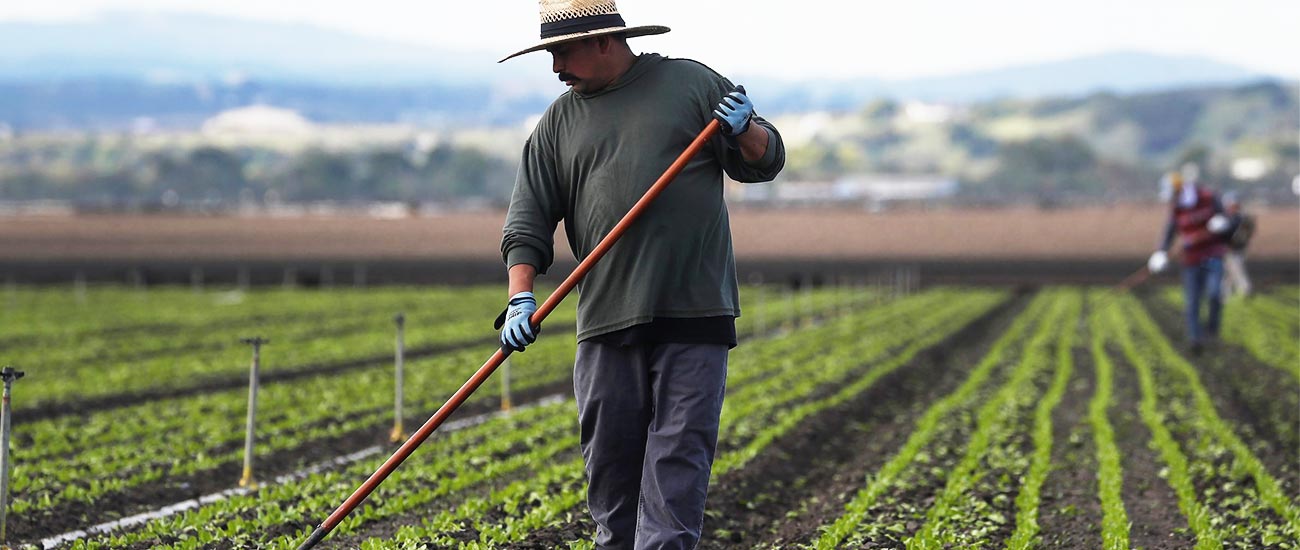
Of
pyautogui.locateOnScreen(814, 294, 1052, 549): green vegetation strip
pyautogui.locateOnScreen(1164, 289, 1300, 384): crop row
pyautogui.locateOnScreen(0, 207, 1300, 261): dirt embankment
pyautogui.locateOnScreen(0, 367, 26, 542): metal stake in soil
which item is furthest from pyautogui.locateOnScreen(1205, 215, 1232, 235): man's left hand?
pyautogui.locateOnScreen(0, 207, 1300, 261): dirt embankment

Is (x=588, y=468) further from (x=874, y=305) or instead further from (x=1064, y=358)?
(x=874, y=305)

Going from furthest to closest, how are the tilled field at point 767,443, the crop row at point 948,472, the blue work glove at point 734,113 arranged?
the tilled field at point 767,443 → the crop row at point 948,472 → the blue work glove at point 734,113

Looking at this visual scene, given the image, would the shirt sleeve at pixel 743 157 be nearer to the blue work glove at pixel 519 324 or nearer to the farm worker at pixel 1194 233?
the blue work glove at pixel 519 324

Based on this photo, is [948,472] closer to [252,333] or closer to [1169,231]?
[1169,231]

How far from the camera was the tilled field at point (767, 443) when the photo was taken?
29.6ft

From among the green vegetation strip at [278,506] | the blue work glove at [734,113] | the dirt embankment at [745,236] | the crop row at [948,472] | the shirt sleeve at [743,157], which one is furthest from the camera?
the dirt embankment at [745,236]

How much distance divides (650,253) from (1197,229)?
15376 mm

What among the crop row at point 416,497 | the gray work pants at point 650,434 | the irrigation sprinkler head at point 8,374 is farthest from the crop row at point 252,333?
the gray work pants at point 650,434

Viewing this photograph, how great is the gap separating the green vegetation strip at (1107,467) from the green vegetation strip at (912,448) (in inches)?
53.4

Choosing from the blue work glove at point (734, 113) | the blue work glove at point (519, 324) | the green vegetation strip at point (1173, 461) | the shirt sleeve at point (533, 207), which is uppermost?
the blue work glove at point (734, 113)

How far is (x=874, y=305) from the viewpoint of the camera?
35906 millimetres

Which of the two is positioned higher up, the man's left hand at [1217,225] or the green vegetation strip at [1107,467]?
the man's left hand at [1217,225]

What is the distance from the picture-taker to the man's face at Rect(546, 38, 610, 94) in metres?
6.23

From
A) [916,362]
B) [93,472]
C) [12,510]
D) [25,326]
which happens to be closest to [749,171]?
[12,510]
